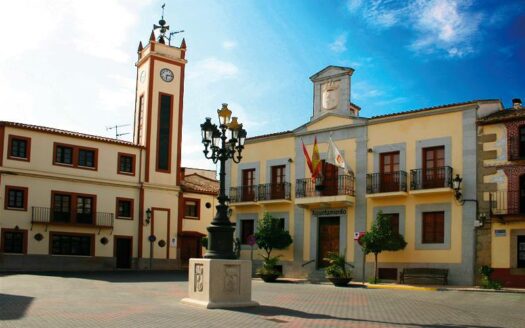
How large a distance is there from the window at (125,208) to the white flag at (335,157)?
15.7 m

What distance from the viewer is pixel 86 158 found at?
3825cm

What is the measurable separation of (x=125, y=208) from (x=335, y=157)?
16.3m

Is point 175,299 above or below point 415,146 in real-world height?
below

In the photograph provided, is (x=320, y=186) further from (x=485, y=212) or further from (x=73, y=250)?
(x=73, y=250)

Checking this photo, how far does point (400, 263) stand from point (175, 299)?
45.3 feet

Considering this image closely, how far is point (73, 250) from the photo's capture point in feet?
121

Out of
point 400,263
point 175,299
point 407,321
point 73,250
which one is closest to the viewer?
point 407,321

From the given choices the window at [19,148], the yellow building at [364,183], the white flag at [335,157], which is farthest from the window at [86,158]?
the white flag at [335,157]

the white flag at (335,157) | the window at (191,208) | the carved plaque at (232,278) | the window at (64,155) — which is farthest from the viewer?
the window at (191,208)

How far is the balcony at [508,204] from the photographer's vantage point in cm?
2475

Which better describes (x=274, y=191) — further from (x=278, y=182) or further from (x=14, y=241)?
(x=14, y=241)

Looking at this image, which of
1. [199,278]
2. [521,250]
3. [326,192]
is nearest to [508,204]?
[521,250]

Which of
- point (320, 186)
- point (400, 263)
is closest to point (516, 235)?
point (400, 263)

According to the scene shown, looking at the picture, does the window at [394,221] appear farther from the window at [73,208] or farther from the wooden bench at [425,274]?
the window at [73,208]
